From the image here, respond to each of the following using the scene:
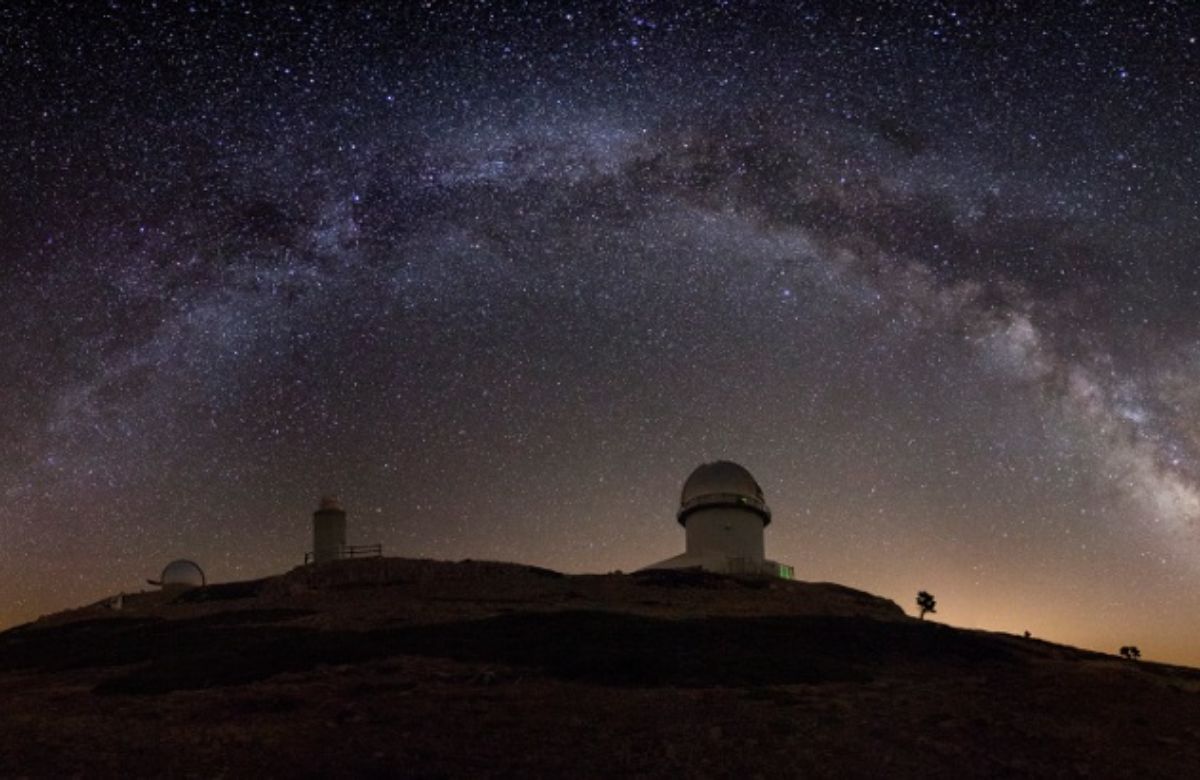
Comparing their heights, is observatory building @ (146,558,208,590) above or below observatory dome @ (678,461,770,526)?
below

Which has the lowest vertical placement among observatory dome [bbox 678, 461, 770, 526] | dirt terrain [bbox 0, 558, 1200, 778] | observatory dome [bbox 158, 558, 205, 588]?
dirt terrain [bbox 0, 558, 1200, 778]

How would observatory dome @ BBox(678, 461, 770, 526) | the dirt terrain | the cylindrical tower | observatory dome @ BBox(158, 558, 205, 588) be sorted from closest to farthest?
the dirt terrain, the cylindrical tower, observatory dome @ BBox(678, 461, 770, 526), observatory dome @ BBox(158, 558, 205, 588)

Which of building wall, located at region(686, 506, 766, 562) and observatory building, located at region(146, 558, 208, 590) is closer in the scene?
building wall, located at region(686, 506, 766, 562)

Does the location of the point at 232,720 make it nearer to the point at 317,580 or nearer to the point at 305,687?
the point at 305,687

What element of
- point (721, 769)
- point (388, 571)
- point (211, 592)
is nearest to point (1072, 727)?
point (721, 769)

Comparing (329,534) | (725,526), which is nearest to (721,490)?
(725,526)

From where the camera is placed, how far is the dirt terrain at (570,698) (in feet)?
39.4

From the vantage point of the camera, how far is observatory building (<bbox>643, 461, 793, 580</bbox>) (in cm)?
4178

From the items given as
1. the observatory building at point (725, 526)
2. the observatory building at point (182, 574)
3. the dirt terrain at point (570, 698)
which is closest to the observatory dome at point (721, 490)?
the observatory building at point (725, 526)

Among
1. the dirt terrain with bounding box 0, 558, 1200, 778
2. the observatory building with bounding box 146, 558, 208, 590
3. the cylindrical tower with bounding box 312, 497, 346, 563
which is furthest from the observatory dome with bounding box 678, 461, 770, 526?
the observatory building with bounding box 146, 558, 208, 590

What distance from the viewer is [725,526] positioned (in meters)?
42.5

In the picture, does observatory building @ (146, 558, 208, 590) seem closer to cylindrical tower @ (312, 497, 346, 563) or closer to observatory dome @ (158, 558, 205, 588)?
observatory dome @ (158, 558, 205, 588)

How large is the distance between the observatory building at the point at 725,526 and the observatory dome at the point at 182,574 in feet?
90.3

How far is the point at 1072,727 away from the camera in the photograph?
14.0 metres
